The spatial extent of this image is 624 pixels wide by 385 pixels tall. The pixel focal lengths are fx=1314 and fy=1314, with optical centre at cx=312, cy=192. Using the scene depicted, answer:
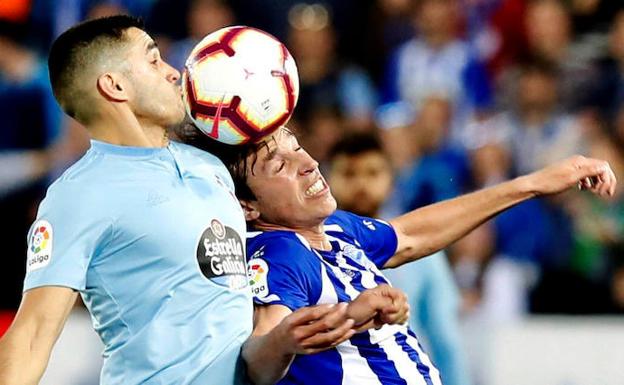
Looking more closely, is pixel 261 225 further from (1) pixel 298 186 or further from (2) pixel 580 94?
(2) pixel 580 94

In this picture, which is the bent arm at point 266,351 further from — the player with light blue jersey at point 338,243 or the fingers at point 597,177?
the fingers at point 597,177

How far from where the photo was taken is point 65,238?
4.06m

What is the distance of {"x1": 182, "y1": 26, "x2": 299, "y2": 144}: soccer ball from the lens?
4504 mm

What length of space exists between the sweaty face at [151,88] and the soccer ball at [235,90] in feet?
0.17

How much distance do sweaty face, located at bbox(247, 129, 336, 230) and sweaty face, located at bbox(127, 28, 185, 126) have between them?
34cm

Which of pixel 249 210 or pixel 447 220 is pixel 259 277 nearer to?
pixel 249 210

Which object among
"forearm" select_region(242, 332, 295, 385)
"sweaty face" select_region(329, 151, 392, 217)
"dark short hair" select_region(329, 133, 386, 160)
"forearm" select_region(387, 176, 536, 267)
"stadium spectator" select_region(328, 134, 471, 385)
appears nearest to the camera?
"forearm" select_region(242, 332, 295, 385)

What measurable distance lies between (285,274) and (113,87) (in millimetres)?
881

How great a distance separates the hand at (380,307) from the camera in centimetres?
380

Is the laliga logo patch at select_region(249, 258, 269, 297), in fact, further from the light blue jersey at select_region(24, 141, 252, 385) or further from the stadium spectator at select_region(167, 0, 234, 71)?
the stadium spectator at select_region(167, 0, 234, 71)

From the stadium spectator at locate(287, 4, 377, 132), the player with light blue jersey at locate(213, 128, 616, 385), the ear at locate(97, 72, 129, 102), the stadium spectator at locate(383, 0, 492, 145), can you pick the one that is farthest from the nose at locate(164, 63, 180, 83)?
the stadium spectator at locate(287, 4, 377, 132)

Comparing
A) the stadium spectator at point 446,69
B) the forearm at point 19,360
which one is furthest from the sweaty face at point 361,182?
the stadium spectator at point 446,69

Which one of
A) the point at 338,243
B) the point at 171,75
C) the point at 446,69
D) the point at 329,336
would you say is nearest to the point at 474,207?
the point at 338,243

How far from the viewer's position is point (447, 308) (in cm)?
655
